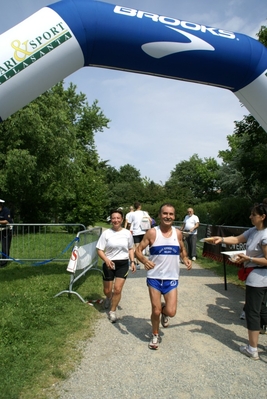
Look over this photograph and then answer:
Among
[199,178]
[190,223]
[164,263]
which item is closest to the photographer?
[164,263]

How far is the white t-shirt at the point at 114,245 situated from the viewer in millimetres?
5410

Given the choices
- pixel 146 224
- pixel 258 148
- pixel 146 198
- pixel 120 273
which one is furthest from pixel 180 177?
pixel 120 273

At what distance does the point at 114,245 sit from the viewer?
5.40 m

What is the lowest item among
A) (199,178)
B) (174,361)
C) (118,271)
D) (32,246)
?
(174,361)

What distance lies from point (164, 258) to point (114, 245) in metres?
1.32

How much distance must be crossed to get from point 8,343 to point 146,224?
644 centimetres

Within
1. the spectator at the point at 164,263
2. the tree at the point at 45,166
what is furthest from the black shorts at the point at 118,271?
the tree at the point at 45,166

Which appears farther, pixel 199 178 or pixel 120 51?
pixel 199 178

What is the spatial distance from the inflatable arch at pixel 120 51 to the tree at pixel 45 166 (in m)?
12.9

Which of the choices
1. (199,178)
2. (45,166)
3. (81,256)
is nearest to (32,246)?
(81,256)

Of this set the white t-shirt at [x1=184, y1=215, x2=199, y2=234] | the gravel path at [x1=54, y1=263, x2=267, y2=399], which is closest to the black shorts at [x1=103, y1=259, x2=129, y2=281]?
the gravel path at [x1=54, y1=263, x2=267, y2=399]

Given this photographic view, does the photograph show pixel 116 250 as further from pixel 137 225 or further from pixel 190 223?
pixel 190 223

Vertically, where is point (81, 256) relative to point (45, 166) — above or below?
below

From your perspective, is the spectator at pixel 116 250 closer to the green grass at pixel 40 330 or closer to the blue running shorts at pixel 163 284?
the green grass at pixel 40 330
